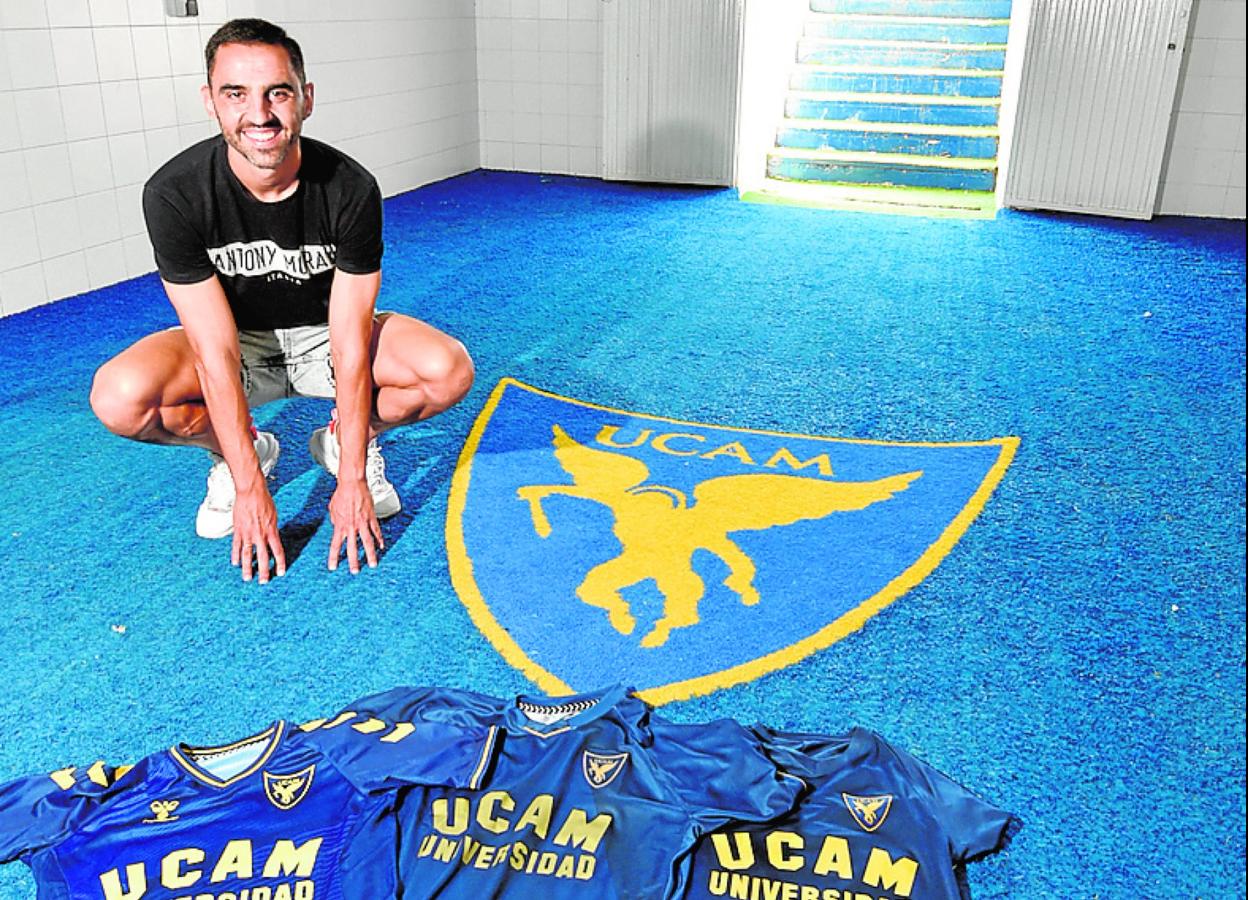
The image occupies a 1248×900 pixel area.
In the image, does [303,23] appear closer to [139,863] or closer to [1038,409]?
[1038,409]

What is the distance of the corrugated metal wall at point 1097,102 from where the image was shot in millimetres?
5184

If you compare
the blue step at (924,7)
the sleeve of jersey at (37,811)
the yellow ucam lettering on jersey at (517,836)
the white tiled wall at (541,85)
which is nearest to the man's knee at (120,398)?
the sleeve of jersey at (37,811)

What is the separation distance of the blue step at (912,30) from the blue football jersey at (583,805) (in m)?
5.94

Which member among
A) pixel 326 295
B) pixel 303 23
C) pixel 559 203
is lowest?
pixel 559 203

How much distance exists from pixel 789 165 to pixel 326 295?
4.55m

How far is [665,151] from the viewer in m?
6.22

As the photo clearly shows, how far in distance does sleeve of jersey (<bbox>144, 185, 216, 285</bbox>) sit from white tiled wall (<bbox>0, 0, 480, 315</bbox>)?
2088 millimetres

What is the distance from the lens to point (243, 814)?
1.43m

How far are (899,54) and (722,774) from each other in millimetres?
5883

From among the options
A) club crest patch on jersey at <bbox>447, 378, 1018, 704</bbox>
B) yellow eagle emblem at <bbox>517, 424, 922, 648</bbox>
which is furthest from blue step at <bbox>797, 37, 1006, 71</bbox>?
yellow eagle emblem at <bbox>517, 424, 922, 648</bbox>

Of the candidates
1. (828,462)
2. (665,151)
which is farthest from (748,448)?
(665,151)

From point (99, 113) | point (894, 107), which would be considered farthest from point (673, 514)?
point (894, 107)

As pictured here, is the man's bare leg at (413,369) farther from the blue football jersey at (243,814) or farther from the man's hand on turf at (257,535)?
the blue football jersey at (243,814)

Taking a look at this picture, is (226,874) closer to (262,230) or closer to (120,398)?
(120,398)
